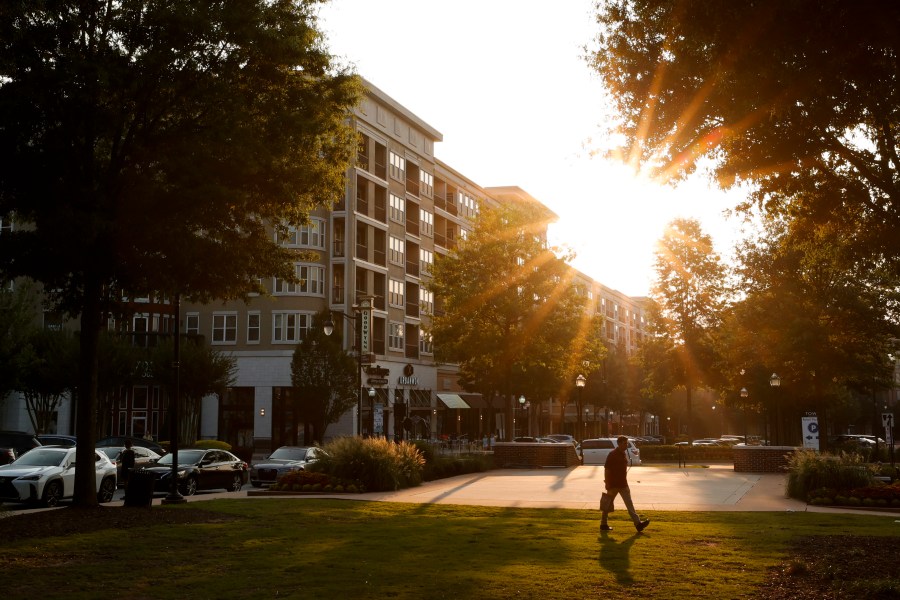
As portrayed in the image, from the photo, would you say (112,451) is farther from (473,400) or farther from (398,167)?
(473,400)

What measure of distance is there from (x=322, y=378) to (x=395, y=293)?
18554mm

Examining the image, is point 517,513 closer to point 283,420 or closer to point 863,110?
point 863,110

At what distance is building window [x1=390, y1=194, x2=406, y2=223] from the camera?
69312 millimetres

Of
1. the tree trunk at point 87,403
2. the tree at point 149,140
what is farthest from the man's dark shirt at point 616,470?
the tree trunk at point 87,403

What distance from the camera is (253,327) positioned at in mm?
61375

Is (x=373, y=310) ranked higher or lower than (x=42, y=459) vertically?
higher

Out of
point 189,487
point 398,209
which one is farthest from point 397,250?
point 189,487

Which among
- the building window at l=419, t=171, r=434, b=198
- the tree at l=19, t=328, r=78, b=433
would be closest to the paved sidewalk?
the tree at l=19, t=328, r=78, b=433

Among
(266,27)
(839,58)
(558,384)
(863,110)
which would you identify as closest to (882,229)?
(863,110)

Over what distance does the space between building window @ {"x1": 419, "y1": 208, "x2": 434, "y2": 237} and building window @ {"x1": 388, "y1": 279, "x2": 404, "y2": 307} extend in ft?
19.8

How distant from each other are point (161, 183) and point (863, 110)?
43.1ft

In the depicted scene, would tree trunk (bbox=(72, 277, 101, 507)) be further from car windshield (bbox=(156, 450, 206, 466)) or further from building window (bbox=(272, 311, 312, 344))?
building window (bbox=(272, 311, 312, 344))

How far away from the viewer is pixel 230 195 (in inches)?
702

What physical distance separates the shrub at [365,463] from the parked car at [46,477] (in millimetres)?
5832
